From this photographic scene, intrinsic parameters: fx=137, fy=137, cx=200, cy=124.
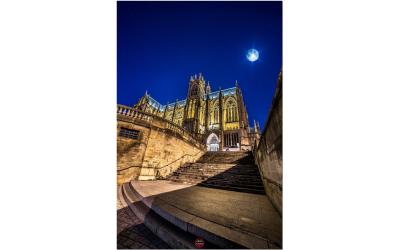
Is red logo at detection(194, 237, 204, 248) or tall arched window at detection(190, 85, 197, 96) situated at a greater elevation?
tall arched window at detection(190, 85, 197, 96)

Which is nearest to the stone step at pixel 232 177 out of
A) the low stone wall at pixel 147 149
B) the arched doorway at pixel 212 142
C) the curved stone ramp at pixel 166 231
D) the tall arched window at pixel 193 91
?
the low stone wall at pixel 147 149

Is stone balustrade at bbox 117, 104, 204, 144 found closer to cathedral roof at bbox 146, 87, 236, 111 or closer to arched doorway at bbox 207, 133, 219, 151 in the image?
arched doorway at bbox 207, 133, 219, 151

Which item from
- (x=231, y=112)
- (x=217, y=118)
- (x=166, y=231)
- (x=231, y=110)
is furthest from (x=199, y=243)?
(x=231, y=110)

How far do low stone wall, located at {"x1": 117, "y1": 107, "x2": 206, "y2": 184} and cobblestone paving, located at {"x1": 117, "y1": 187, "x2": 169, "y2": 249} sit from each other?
13.1ft

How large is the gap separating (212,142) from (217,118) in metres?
4.62

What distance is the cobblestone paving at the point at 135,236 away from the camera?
1.78 m

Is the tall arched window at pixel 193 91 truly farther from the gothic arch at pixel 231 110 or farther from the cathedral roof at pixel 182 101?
the gothic arch at pixel 231 110

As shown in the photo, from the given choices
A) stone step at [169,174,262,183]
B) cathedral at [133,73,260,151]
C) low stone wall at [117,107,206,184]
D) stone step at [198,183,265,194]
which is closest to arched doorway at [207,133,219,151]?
cathedral at [133,73,260,151]

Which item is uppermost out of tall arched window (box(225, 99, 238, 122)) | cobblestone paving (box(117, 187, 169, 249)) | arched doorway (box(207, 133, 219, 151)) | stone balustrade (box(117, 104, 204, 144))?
tall arched window (box(225, 99, 238, 122))

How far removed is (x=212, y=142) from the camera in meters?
22.9

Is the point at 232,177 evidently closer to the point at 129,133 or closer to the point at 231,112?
the point at 129,133

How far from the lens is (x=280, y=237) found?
1.53 meters

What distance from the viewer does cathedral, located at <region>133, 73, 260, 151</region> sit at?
2131 centimetres
